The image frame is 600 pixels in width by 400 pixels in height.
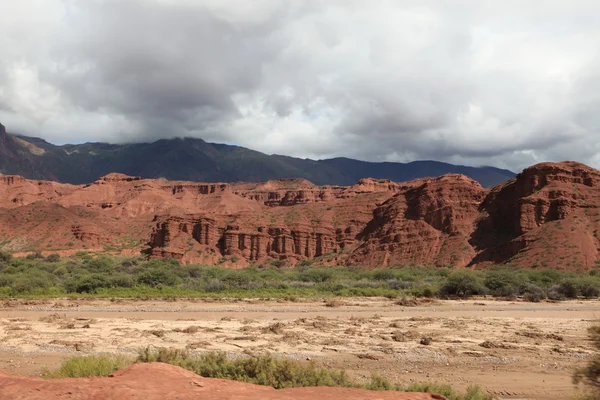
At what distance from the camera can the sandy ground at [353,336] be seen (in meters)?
15.2

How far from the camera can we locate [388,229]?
8506 cm

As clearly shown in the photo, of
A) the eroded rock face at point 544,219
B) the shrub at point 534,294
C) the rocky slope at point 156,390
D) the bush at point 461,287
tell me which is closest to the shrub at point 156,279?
the bush at point 461,287

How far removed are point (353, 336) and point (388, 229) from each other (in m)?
65.1

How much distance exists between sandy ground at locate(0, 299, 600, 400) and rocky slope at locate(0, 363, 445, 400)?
21.2ft

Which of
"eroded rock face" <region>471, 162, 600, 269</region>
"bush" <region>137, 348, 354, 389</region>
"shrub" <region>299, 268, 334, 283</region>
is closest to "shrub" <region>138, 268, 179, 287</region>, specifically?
"shrub" <region>299, 268, 334, 283</region>

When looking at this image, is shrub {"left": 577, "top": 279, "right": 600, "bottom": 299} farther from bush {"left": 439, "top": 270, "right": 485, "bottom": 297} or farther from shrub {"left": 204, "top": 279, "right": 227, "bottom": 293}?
shrub {"left": 204, "top": 279, "right": 227, "bottom": 293}

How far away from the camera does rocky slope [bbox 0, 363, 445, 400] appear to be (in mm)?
7133

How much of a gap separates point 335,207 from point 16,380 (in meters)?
97.9

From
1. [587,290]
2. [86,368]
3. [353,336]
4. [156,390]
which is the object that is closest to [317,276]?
[587,290]

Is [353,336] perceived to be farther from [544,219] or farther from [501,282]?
[544,219]

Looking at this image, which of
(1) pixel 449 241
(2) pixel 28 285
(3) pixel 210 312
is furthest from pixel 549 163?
(2) pixel 28 285

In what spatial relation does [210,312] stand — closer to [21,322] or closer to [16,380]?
[21,322]

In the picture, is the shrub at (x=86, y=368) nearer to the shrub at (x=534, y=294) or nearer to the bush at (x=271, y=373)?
the bush at (x=271, y=373)

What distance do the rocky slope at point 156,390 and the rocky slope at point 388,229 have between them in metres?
60.4
